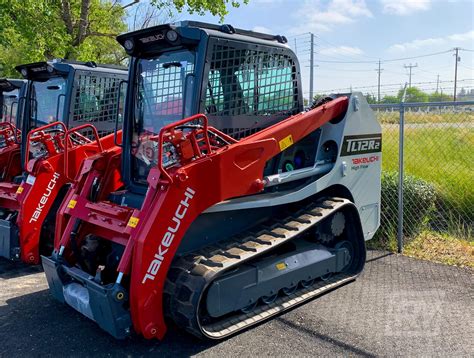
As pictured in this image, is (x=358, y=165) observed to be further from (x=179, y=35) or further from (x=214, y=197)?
(x=179, y=35)

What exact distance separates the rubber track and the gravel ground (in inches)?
4.3

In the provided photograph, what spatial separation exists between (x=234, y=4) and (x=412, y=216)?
9078 mm

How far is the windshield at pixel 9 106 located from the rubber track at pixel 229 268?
6.11 meters

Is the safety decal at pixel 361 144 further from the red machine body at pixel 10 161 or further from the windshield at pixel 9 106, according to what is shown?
the windshield at pixel 9 106

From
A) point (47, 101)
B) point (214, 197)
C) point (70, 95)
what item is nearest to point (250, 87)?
point (214, 197)

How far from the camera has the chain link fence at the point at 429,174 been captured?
20.6ft

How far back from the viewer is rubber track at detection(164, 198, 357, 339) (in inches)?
144

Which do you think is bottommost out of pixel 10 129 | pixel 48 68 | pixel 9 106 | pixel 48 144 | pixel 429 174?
pixel 429 174

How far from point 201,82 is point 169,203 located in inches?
43.8

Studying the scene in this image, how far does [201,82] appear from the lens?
4.12 metres

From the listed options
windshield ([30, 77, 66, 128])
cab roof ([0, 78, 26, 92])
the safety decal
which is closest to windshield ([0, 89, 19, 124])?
cab roof ([0, 78, 26, 92])

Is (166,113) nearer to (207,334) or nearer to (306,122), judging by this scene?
(306,122)

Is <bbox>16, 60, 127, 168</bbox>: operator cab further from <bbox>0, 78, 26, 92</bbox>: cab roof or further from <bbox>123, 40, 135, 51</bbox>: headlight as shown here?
<bbox>123, 40, 135, 51</bbox>: headlight

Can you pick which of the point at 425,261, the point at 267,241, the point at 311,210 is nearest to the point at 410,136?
the point at 425,261
